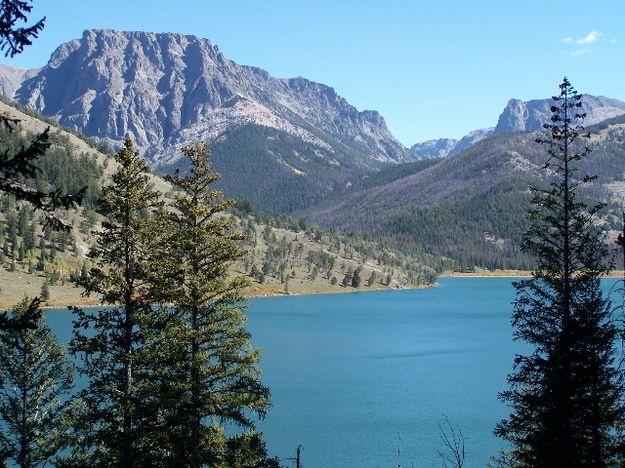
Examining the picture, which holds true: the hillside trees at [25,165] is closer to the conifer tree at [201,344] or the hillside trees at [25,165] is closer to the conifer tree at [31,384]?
the conifer tree at [201,344]

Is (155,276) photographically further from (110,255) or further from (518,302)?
(518,302)

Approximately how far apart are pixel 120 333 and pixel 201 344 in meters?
3.20

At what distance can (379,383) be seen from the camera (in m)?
88.7

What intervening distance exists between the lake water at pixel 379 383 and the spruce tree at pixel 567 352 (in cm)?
555

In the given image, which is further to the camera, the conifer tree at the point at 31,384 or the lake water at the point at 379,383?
the lake water at the point at 379,383

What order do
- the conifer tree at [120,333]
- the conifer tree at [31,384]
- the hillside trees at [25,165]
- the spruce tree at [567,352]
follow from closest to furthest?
the hillside trees at [25,165] < the spruce tree at [567,352] < the conifer tree at [120,333] < the conifer tree at [31,384]

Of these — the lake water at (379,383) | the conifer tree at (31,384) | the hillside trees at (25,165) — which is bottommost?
the lake water at (379,383)

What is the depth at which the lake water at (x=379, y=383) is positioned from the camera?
190 feet

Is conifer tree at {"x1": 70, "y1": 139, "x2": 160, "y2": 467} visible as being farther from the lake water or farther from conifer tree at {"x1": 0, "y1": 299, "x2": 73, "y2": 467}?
the lake water

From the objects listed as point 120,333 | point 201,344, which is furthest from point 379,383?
point 120,333

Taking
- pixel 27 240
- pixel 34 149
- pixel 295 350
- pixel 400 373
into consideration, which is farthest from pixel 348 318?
pixel 34 149

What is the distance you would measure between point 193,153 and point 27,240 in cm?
18527

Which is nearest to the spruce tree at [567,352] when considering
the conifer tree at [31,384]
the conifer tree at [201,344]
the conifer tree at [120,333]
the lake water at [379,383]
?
the lake water at [379,383]

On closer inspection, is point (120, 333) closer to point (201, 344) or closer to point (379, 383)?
point (201, 344)
